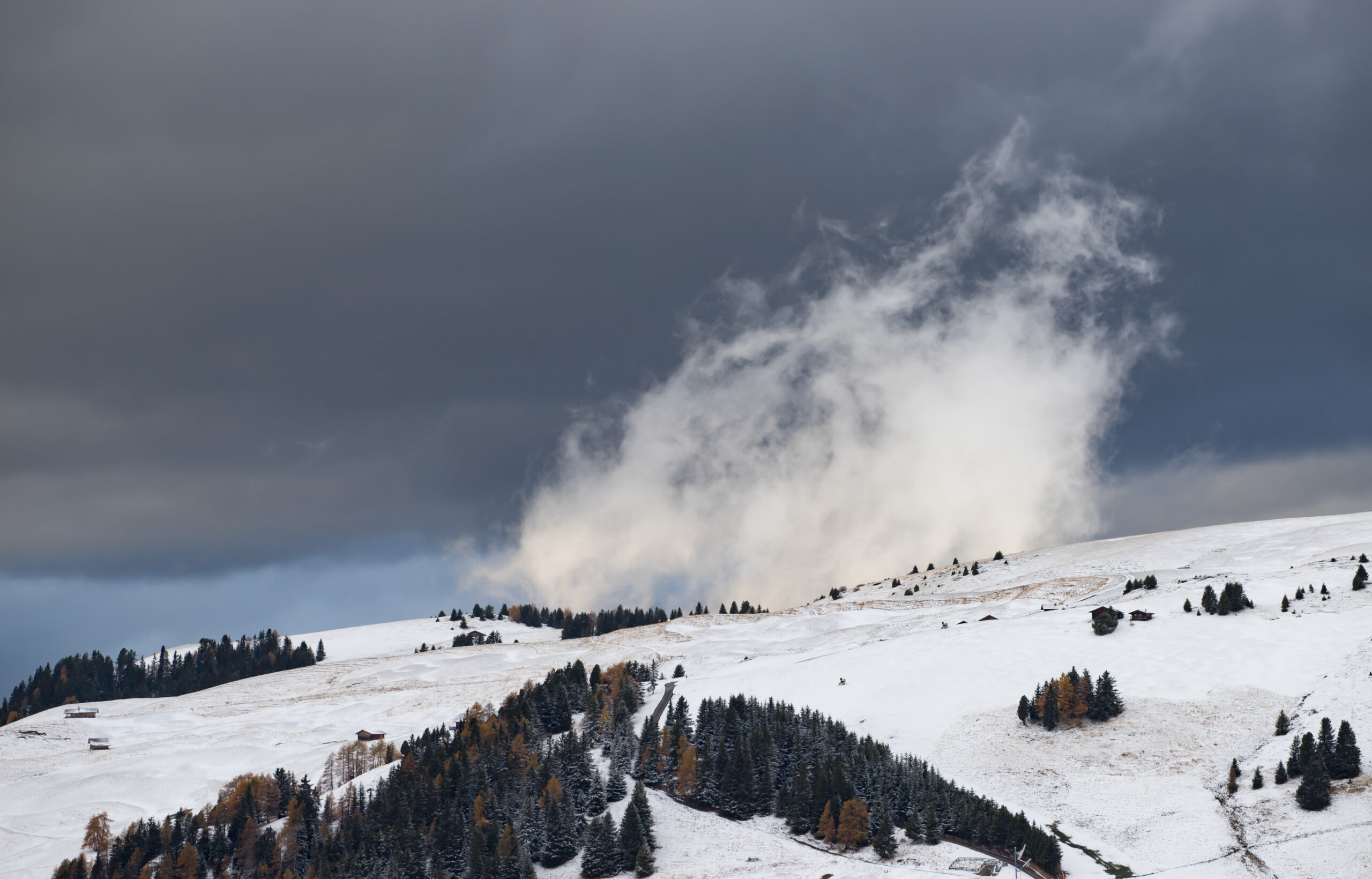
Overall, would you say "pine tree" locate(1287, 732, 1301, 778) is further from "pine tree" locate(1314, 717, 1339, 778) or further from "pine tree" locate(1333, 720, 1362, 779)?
"pine tree" locate(1333, 720, 1362, 779)

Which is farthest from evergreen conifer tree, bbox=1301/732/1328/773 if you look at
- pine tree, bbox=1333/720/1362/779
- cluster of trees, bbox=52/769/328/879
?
cluster of trees, bbox=52/769/328/879

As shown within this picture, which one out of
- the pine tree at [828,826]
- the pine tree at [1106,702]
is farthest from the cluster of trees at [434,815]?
the pine tree at [1106,702]

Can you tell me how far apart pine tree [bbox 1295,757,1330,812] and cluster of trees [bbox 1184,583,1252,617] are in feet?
178

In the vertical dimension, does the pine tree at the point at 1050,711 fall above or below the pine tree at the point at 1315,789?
above

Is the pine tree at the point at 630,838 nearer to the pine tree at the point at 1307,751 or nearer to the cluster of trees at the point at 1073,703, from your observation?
the cluster of trees at the point at 1073,703

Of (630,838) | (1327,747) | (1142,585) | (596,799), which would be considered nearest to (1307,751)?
(1327,747)

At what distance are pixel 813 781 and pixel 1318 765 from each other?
49.1 m

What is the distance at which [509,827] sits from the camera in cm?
10144

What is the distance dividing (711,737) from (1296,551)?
133295mm

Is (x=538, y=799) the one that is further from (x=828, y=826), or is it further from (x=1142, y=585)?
(x=1142, y=585)

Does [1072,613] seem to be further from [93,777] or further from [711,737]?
[93,777]

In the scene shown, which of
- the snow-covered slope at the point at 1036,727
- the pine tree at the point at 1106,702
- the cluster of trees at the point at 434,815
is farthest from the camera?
the pine tree at the point at 1106,702

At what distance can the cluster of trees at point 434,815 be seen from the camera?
103m

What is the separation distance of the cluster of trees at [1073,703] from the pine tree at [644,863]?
4927 cm
